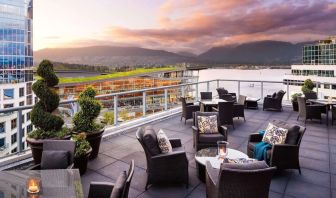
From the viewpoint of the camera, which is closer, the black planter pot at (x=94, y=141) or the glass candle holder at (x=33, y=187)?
the glass candle holder at (x=33, y=187)

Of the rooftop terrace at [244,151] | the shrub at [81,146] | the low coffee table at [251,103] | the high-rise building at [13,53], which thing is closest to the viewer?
the rooftop terrace at [244,151]

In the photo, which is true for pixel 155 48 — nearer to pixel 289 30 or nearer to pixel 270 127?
pixel 289 30

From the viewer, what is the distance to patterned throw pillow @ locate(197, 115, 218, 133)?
16.6 ft

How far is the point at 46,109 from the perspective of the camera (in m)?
4.22

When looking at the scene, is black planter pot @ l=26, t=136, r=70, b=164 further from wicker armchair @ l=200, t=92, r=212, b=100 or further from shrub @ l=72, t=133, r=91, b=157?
wicker armchair @ l=200, t=92, r=212, b=100

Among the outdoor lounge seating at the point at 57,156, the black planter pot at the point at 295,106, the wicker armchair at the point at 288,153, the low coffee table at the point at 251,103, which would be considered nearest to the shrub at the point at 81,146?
the outdoor lounge seating at the point at 57,156

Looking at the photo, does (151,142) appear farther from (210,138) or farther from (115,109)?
(115,109)

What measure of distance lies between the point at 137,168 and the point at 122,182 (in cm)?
239

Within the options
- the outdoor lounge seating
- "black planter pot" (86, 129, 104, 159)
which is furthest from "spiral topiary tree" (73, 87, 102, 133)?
the outdoor lounge seating

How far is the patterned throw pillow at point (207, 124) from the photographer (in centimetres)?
506

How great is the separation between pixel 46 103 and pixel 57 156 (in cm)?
151

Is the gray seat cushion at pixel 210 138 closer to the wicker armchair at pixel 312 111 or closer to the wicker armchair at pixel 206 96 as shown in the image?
the wicker armchair at pixel 312 111

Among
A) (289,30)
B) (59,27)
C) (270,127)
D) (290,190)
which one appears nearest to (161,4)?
(59,27)

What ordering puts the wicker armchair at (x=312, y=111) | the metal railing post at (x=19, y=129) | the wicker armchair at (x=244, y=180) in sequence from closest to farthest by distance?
the wicker armchair at (x=244, y=180) < the metal railing post at (x=19, y=129) < the wicker armchair at (x=312, y=111)
